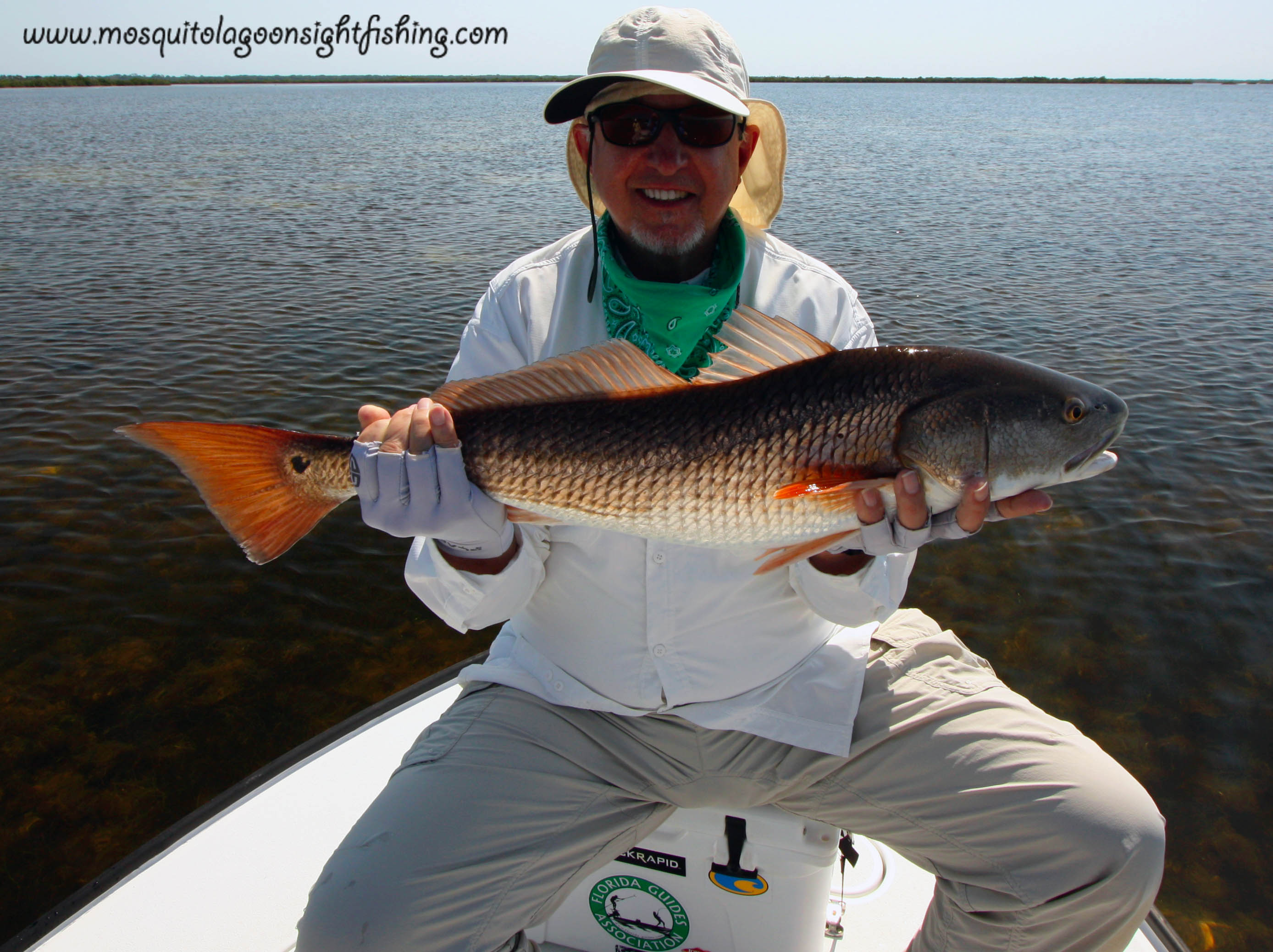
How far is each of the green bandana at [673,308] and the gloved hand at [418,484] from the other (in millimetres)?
787

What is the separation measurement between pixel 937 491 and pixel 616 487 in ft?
2.98

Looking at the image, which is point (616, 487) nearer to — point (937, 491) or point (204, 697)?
point (937, 491)

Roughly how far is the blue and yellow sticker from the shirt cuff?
3.43 feet

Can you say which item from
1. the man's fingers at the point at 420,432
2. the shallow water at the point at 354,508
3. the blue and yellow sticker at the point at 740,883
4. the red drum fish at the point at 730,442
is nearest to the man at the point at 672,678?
the man's fingers at the point at 420,432

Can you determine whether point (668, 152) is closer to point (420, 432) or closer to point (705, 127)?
point (705, 127)

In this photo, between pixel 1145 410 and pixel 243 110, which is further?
pixel 243 110

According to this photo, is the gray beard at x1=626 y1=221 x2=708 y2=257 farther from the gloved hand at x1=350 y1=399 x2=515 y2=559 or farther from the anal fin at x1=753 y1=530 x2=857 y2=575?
the anal fin at x1=753 y1=530 x2=857 y2=575

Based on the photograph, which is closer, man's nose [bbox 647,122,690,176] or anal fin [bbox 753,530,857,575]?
anal fin [bbox 753,530,857,575]

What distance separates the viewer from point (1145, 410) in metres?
10.4

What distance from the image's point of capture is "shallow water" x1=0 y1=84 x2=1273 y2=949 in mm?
5285

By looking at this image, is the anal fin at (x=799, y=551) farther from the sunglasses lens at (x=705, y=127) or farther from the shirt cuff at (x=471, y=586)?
the sunglasses lens at (x=705, y=127)

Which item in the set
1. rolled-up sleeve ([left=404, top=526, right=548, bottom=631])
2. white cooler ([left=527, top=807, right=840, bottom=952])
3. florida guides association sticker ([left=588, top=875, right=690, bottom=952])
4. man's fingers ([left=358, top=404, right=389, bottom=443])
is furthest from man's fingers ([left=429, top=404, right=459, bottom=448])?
florida guides association sticker ([left=588, top=875, right=690, bottom=952])

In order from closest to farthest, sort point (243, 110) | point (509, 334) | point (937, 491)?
point (937, 491)
point (509, 334)
point (243, 110)

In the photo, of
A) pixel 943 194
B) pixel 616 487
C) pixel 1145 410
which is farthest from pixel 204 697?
pixel 943 194
